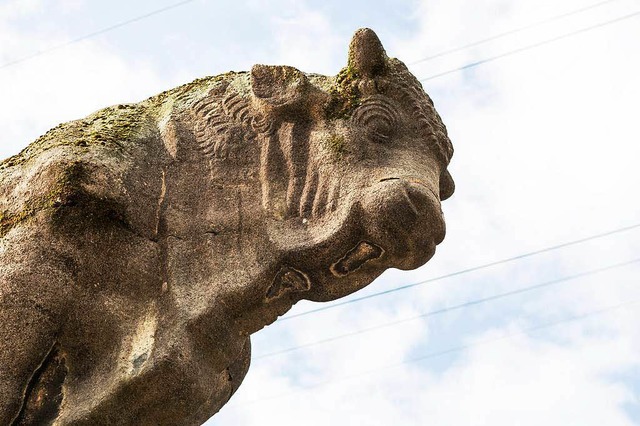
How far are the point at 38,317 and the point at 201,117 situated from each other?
1.14m

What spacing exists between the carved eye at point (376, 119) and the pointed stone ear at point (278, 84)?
0.87 feet

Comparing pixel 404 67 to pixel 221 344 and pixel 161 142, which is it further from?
pixel 221 344

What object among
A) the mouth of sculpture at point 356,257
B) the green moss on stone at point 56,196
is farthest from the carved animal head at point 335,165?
the green moss on stone at point 56,196

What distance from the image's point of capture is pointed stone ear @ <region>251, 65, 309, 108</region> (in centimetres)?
402

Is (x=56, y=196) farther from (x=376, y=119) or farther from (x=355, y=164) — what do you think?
(x=376, y=119)

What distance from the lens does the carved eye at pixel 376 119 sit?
3.99m

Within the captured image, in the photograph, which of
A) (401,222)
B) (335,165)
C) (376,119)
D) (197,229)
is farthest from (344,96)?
(197,229)

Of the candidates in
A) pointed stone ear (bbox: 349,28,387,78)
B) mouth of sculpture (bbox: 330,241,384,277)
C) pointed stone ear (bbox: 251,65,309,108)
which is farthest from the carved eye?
mouth of sculpture (bbox: 330,241,384,277)

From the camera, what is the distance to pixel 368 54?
4.11 metres

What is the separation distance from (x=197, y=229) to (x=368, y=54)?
1.06m

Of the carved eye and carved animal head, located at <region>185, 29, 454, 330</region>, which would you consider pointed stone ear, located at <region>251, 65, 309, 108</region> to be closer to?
carved animal head, located at <region>185, 29, 454, 330</region>

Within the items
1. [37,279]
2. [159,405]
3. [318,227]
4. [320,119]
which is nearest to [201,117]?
[320,119]

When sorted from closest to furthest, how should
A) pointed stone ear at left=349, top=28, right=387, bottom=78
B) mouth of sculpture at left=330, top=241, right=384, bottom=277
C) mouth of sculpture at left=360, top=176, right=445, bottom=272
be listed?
mouth of sculpture at left=360, top=176, right=445, bottom=272, mouth of sculpture at left=330, top=241, right=384, bottom=277, pointed stone ear at left=349, top=28, right=387, bottom=78

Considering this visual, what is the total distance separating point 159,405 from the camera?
3.52 metres
